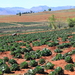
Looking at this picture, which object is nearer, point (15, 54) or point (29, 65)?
point (29, 65)

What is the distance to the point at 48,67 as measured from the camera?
14766 mm

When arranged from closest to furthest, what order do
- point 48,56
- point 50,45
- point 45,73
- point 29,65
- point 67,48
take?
point 45,73
point 29,65
point 48,56
point 67,48
point 50,45

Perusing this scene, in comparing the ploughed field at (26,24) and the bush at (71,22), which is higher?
the bush at (71,22)

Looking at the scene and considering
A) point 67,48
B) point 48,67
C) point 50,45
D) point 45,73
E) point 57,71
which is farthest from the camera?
point 50,45

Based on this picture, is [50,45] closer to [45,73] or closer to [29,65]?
[29,65]

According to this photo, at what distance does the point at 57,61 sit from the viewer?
1725 cm

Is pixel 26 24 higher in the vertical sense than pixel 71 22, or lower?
lower

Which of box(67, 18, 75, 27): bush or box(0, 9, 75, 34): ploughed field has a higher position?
box(67, 18, 75, 27): bush

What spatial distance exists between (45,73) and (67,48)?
32.3 feet

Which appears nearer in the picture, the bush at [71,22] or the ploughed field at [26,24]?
the bush at [71,22]

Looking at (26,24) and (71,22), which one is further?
(26,24)

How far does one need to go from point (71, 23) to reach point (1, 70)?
6752 cm

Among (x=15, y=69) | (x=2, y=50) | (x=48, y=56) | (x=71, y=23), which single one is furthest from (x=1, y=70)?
(x=71, y=23)

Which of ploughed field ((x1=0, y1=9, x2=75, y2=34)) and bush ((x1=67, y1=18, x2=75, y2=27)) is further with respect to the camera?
ploughed field ((x1=0, y1=9, x2=75, y2=34))
